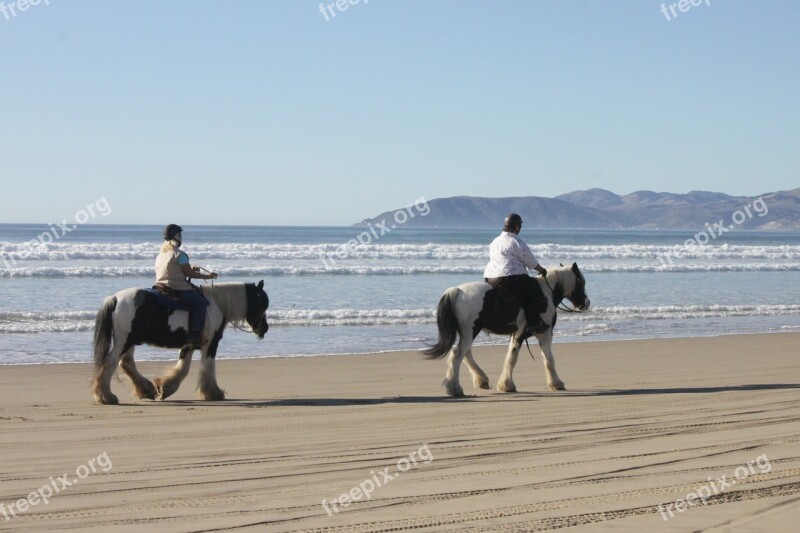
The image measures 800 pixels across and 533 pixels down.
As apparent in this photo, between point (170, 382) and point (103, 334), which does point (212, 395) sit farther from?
point (103, 334)

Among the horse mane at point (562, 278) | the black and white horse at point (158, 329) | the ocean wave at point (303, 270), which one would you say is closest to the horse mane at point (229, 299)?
the black and white horse at point (158, 329)

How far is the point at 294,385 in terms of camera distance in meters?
11.4

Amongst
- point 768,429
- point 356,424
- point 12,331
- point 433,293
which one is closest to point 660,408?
point 768,429

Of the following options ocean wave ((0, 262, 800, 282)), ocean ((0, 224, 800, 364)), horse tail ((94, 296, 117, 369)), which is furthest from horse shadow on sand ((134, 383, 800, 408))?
ocean wave ((0, 262, 800, 282))

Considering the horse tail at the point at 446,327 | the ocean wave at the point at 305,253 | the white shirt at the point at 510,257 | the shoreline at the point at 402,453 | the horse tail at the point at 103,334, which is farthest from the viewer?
the ocean wave at the point at 305,253

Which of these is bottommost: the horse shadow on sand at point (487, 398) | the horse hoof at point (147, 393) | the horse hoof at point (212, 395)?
the horse shadow on sand at point (487, 398)

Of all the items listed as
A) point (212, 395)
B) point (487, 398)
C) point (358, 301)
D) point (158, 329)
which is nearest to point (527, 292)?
point (487, 398)

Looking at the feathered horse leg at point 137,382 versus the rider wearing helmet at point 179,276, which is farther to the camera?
the feathered horse leg at point 137,382

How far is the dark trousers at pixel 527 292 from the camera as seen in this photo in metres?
10.7

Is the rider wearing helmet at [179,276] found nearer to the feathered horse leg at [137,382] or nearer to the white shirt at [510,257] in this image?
the feathered horse leg at [137,382]

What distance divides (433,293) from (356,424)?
16.4 meters

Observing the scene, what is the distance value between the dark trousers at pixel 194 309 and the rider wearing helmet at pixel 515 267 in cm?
321

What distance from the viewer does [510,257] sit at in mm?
10688

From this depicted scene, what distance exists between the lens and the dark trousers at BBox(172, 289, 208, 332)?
9938mm
